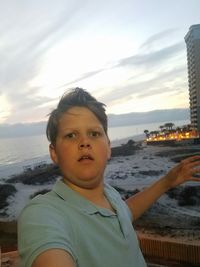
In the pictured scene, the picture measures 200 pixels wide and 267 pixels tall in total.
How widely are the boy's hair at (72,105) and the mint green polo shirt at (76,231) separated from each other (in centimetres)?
23

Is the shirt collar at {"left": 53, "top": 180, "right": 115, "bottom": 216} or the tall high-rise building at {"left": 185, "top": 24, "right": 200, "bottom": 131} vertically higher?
the tall high-rise building at {"left": 185, "top": 24, "right": 200, "bottom": 131}

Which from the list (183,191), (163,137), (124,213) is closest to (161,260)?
(124,213)

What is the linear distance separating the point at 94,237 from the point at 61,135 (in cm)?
44

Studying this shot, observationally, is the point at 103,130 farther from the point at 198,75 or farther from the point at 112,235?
the point at 198,75

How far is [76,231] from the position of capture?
1122 millimetres

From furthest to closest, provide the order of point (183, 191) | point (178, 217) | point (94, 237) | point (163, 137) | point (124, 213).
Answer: point (163, 137) → point (183, 191) → point (178, 217) → point (124, 213) → point (94, 237)

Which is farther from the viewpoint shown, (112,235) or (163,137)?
(163,137)

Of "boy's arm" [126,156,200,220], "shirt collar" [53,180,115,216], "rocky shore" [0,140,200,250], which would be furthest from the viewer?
"rocky shore" [0,140,200,250]

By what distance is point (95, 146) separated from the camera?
1339 mm

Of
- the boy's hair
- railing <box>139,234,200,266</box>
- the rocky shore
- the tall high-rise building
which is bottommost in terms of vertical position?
the rocky shore

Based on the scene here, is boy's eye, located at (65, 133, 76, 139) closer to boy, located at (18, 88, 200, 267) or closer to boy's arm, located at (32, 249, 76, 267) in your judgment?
boy, located at (18, 88, 200, 267)

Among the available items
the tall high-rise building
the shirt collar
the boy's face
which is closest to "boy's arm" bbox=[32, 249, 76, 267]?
the shirt collar

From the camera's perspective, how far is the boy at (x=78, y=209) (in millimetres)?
1003

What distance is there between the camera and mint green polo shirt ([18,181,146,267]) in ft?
3.29
